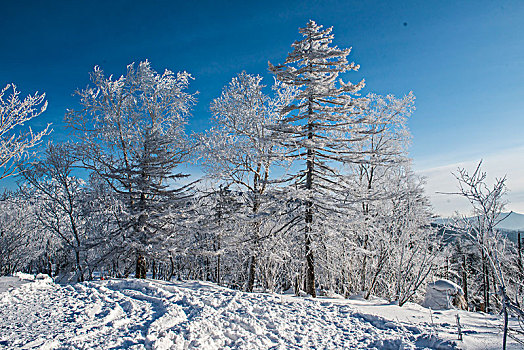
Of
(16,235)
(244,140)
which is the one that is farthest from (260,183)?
(16,235)

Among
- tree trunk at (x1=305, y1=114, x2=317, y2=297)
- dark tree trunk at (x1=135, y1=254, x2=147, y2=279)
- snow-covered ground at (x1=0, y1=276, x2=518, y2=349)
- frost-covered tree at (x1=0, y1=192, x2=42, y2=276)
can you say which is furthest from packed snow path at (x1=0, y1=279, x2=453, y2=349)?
frost-covered tree at (x1=0, y1=192, x2=42, y2=276)

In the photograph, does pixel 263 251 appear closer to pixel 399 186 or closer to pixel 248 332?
pixel 248 332

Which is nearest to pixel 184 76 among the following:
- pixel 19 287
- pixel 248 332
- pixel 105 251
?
pixel 105 251

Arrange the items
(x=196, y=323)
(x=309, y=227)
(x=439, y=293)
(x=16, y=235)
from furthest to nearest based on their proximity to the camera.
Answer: (x=16, y=235) < (x=439, y=293) < (x=309, y=227) < (x=196, y=323)

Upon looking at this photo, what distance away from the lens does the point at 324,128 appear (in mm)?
9133

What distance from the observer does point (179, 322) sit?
434 cm

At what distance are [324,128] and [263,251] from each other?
507cm

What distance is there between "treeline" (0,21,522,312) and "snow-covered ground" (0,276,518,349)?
3202 mm

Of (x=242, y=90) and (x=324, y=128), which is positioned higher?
(x=242, y=90)

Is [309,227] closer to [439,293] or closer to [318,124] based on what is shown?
[318,124]

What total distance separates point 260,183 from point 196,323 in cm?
669

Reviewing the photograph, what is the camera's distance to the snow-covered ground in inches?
146

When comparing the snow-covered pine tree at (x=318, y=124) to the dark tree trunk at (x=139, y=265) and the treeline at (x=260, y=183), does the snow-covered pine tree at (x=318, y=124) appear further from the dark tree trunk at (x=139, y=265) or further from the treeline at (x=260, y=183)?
the dark tree trunk at (x=139, y=265)

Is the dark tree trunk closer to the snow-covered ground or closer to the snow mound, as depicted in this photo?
the snow-covered ground
